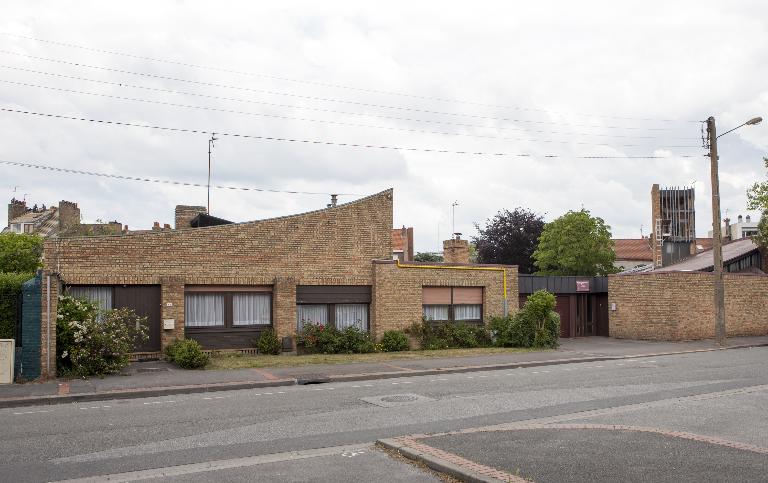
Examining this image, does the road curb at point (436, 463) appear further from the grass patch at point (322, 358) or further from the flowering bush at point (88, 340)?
the grass patch at point (322, 358)

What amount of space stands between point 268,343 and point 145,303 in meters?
3.93

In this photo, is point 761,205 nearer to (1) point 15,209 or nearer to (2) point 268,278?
(2) point 268,278

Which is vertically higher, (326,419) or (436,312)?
(436,312)

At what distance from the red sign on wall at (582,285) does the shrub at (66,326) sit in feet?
73.5

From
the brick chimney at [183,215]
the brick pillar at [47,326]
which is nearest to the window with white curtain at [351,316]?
the brick chimney at [183,215]

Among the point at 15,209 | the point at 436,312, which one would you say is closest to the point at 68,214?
the point at 15,209

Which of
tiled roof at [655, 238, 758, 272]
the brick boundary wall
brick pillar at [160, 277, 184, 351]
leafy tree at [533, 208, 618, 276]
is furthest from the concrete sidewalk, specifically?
leafy tree at [533, 208, 618, 276]

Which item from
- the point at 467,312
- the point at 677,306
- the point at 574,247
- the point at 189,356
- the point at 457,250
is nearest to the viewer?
the point at 189,356

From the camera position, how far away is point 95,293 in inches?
794

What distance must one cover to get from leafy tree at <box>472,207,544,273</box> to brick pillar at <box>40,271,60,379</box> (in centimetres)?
4475

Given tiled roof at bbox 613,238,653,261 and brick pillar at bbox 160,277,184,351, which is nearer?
brick pillar at bbox 160,277,184,351

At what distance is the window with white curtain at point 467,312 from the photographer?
26.8 metres

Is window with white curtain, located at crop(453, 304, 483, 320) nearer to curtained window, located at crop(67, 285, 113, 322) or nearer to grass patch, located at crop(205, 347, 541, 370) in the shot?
grass patch, located at crop(205, 347, 541, 370)

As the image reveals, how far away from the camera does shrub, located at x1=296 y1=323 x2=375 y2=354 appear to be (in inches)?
909
